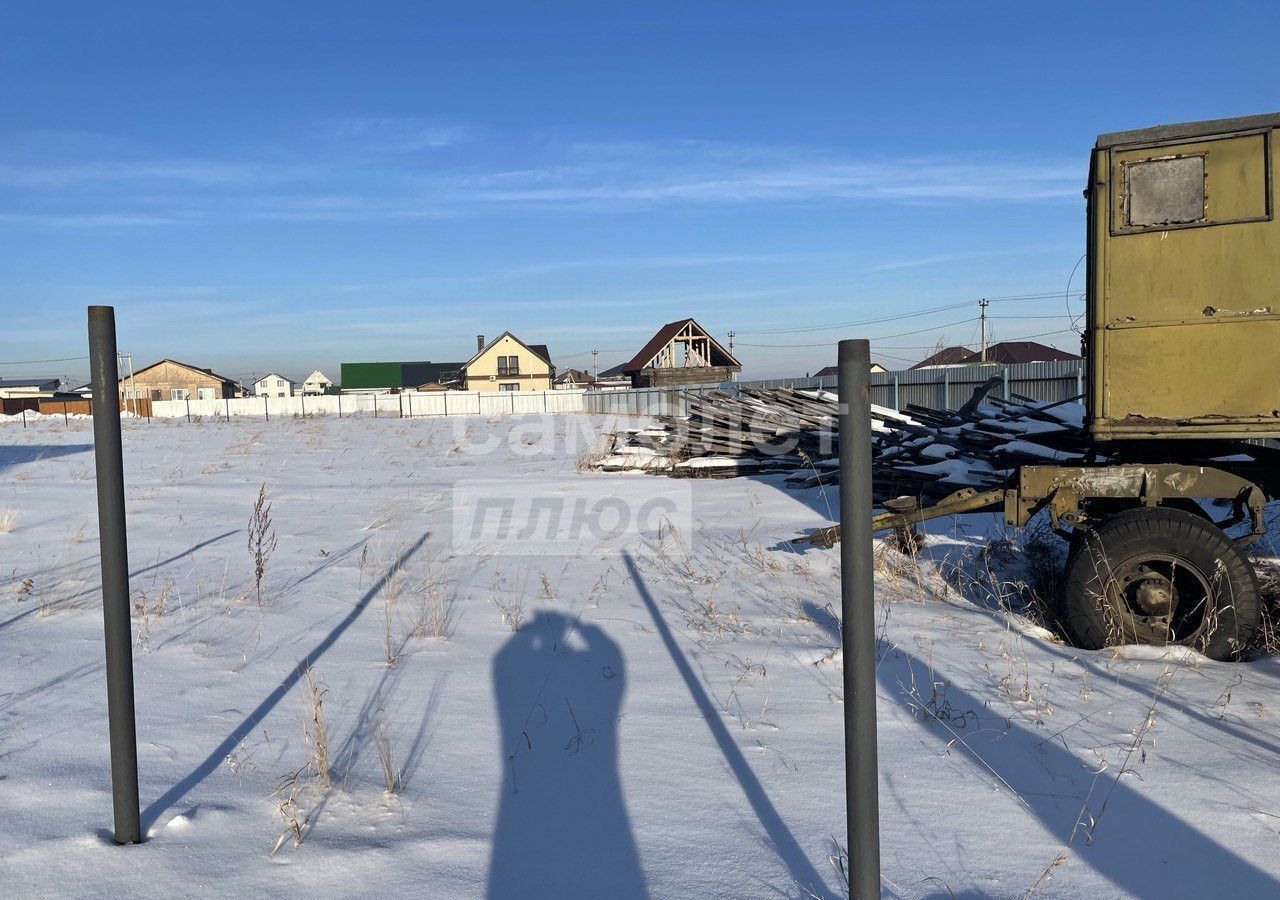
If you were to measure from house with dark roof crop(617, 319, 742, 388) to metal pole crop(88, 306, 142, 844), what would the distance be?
48.8m

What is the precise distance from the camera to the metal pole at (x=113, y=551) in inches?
102

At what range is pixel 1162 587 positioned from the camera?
4.97 metres

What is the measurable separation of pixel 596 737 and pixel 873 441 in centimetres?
959

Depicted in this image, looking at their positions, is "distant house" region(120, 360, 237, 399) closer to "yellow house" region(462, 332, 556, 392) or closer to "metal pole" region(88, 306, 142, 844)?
"yellow house" region(462, 332, 556, 392)

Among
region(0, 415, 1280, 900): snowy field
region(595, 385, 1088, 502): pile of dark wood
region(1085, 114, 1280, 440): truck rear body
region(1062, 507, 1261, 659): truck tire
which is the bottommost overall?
region(0, 415, 1280, 900): snowy field

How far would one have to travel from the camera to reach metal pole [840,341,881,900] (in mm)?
1881

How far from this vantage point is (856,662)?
194 cm

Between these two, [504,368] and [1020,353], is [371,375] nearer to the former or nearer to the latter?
[504,368]

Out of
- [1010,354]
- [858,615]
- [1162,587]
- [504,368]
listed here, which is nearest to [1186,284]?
[1162,587]

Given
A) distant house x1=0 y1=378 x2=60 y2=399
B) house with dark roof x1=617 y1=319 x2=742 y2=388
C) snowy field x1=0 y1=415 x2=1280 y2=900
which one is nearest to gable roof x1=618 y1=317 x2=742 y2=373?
house with dark roof x1=617 y1=319 x2=742 y2=388

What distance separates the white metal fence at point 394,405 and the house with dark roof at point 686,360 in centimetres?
462

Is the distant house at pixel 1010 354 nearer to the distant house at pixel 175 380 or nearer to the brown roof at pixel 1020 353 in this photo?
the brown roof at pixel 1020 353

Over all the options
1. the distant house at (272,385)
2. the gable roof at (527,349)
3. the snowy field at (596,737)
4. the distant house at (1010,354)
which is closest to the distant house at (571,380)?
the gable roof at (527,349)

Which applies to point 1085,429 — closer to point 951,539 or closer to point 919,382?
point 951,539
